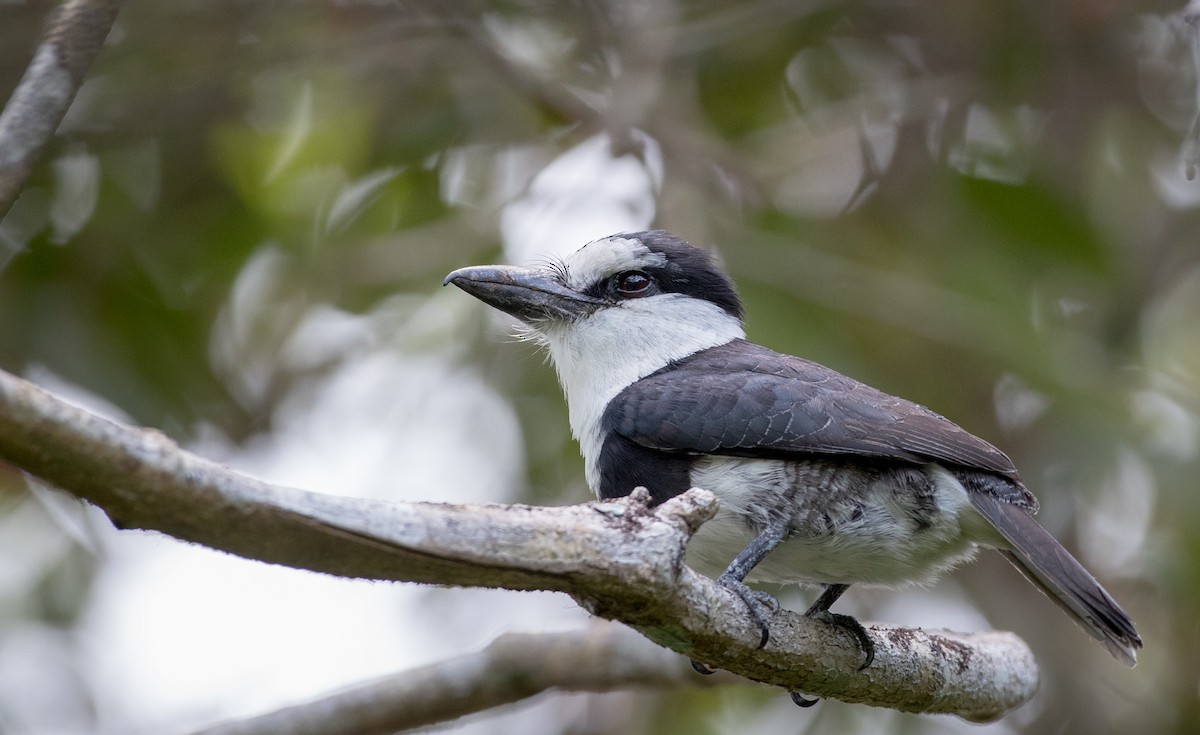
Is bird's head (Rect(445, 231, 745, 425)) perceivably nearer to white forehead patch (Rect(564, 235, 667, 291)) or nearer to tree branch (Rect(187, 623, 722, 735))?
white forehead patch (Rect(564, 235, 667, 291))

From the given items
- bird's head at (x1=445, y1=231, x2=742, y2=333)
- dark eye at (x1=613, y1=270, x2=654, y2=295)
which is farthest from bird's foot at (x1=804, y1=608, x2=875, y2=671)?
dark eye at (x1=613, y1=270, x2=654, y2=295)

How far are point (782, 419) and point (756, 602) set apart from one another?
0.58m

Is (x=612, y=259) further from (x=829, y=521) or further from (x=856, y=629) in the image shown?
(x=856, y=629)

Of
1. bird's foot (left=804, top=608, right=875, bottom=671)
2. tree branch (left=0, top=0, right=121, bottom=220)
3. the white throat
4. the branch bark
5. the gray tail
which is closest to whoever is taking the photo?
the branch bark

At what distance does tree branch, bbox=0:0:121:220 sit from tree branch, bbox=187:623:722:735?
6.15 ft

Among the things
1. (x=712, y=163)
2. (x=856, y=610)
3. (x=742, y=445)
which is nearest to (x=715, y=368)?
(x=742, y=445)

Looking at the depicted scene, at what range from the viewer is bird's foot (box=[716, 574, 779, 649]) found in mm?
2557

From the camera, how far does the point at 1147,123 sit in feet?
20.6

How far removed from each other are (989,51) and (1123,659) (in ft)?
11.9

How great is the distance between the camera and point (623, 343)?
3.71 m

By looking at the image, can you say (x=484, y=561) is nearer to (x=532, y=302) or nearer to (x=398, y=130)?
(x=532, y=302)

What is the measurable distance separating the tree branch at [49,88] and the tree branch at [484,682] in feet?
6.15

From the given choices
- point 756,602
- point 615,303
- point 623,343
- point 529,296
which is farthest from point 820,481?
point 529,296

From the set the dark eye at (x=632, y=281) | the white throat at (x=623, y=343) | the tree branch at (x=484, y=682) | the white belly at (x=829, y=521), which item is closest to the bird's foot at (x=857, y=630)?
the white belly at (x=829, y=521)
